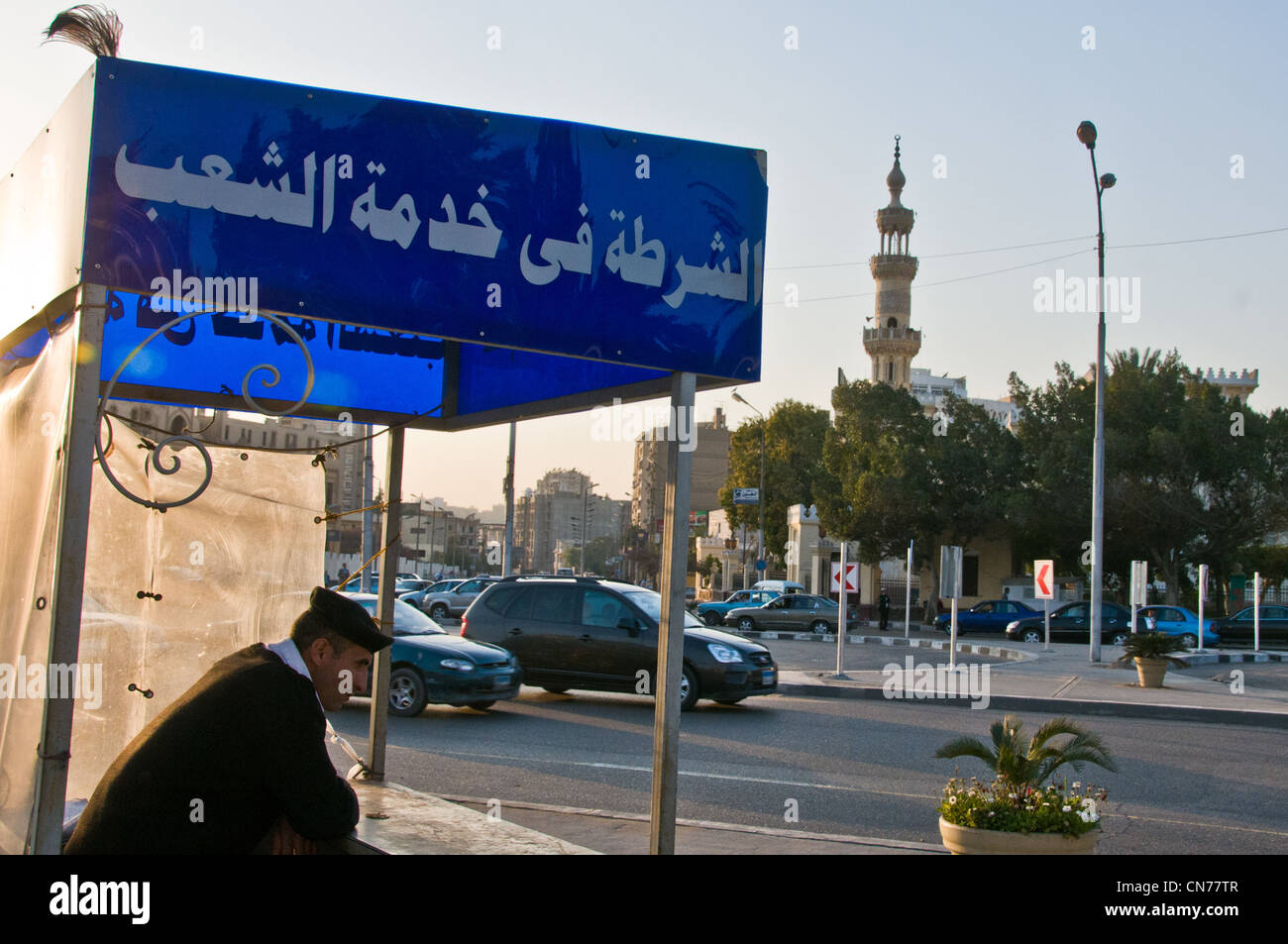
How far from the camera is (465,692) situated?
14.2 metres

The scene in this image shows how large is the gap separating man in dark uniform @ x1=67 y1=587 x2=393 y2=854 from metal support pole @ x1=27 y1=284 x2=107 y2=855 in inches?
19.9

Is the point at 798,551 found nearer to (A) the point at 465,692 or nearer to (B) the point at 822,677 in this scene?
(B) the point at 822,677

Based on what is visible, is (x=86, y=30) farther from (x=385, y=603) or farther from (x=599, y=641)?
(x=599, y=641)

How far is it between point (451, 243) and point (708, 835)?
15.8 ft

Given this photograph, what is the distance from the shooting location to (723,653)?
15.4 m

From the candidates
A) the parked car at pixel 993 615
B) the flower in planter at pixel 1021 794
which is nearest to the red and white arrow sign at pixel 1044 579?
the parked car at pixel 993 615

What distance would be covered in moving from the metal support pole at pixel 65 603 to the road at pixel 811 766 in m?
5.55

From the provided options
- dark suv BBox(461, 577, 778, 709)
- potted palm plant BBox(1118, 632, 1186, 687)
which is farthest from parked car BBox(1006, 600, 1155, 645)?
dark suv BBox(461, 577, 778, 709)

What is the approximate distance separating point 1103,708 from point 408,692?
31.7 ft

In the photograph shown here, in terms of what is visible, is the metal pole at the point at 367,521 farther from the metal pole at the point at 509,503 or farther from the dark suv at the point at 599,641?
Result: the metal pole at the point at 509,503

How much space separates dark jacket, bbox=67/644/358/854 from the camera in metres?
3.34

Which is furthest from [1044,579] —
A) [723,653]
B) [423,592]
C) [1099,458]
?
[423,592]
